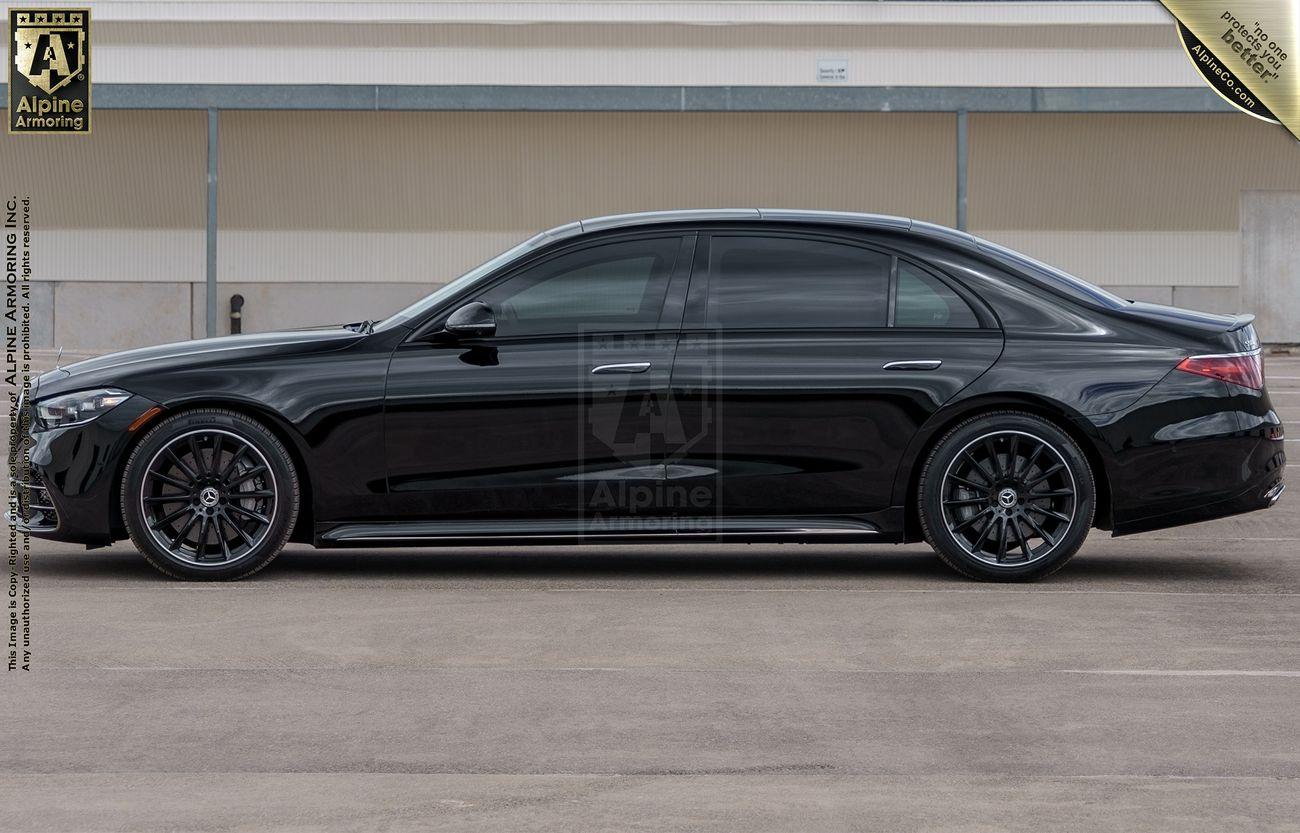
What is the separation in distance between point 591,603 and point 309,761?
9.25ft

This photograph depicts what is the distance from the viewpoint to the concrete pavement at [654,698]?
4918mm

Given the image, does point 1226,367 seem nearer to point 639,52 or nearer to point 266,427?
point 266,427

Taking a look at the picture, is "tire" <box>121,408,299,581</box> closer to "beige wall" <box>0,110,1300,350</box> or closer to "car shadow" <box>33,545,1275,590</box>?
"car shadow" <box>33,545,1275,590</box>

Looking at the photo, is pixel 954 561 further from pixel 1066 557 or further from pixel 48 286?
pixel 48 286

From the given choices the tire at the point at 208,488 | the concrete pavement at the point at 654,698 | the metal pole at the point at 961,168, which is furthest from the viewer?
the metal pole at the point at 961,168

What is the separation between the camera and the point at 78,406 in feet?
27.9

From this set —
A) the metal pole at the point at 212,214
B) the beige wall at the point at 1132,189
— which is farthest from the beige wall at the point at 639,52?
the metal pole at the point at 212,214

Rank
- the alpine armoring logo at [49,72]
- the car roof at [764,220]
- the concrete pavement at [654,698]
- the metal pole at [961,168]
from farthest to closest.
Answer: the alpine armoring logo at [49,72]
the metal pole at [961,168]
the car roof at [764,220]
the concrete pavement at [654,698]

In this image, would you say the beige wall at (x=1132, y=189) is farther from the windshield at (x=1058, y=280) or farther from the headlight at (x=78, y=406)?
the headlight at (x=78, y=406)

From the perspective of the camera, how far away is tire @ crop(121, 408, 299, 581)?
331 inches

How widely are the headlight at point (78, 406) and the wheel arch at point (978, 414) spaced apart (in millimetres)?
3311

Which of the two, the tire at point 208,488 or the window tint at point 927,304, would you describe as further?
the window tint at point 927,304

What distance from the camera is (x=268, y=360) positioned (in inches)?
335

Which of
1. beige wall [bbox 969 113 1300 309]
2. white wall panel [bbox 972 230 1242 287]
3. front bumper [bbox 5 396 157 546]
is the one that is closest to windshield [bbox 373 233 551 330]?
front bumper [bbox 5 396 157 546]
